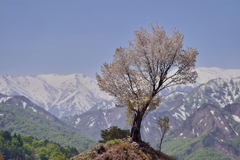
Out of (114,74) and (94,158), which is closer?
(94,158)

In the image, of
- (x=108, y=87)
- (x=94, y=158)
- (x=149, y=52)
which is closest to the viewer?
(x=94, y=158)

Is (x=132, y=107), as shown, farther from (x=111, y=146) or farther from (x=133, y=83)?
(x=111, y=146)

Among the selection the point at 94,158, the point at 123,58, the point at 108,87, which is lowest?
the point at 94,158

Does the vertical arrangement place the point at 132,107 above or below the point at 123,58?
below

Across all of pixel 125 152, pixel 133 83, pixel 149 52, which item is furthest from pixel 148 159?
pixel 149 52

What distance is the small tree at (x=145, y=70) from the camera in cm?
2886

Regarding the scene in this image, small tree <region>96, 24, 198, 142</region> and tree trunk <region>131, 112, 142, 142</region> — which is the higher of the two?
small tree <region>96, 24, 198, 142</region>

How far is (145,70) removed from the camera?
29.6 metres

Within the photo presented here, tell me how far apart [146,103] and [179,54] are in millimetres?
5609

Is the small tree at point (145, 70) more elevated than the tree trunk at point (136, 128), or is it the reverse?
the small tree at point (145, 70)

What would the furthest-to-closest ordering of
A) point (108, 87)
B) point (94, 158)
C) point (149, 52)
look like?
point (108, 87)
point (149, 52)
point (94, 158)

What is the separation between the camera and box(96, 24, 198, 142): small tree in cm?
2886

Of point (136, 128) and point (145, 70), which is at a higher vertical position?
point (145, 70)

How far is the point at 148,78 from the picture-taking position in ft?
97.9
